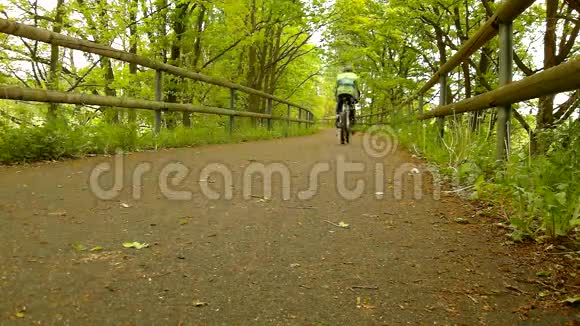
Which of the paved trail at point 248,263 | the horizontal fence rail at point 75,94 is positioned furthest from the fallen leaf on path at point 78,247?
the horizontal fence rail at point 75,94

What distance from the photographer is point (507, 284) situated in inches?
64.4

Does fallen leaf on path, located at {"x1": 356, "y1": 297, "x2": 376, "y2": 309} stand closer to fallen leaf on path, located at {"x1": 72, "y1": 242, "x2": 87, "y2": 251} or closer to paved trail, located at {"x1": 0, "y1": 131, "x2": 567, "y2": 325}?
paved trail, located at {"x1": 0, "y1": 131, "x2": 567, "y2": 325}

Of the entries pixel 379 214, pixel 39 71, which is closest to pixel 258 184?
pixel 379 214

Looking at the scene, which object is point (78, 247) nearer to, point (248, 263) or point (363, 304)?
point (248, 263)

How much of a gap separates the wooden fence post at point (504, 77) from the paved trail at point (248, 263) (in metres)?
0.61

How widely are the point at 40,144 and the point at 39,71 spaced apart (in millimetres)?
7797

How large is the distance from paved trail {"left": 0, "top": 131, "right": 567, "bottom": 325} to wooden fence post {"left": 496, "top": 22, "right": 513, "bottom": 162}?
614 millimetres

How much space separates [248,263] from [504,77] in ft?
7.94

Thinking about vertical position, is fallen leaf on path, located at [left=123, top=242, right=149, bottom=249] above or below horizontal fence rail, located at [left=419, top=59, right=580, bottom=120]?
below

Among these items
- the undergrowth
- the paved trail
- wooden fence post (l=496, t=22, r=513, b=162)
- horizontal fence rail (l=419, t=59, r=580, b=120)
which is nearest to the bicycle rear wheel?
horizontal fence rail (l=419, t=59, r=580, b=120)

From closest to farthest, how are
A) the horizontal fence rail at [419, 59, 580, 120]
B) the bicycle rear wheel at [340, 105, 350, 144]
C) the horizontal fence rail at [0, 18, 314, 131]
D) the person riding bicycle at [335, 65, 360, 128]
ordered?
the horizontal fence rail at [419, 59, 580, 120] < the horizontal fence rail at [0, 18, 314, 131] < the bicycle rear wheel at [340, 105, 350, 144] < the person riding bicycle at [335, 65, 360, 128]

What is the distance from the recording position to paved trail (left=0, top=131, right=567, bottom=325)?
141 centimetres

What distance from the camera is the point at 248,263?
1843 millimetres

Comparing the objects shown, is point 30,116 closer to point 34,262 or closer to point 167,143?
point 167,143
